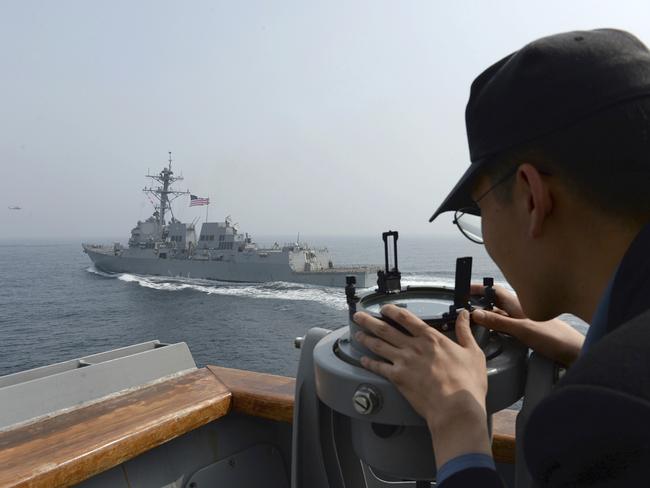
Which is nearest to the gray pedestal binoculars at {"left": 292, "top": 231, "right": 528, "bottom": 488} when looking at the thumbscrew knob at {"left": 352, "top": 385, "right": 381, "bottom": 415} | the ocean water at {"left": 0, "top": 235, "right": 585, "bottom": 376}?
the thumbscrew knob at {"left": 352, "top": 385, "right": 381, "bottom": 415}

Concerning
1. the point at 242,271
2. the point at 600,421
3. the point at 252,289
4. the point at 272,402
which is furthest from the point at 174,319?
the point at 600,421

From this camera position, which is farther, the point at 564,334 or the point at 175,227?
the point at 175,227

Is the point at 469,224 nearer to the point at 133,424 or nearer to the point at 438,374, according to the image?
the point at 438,374

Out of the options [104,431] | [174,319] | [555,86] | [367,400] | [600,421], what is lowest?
[174,319]

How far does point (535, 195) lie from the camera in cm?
75

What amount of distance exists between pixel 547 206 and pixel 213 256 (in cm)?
4041

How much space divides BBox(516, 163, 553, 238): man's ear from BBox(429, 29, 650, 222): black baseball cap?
5cm

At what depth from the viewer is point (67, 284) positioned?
146 ft

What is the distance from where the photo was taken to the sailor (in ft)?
2.24

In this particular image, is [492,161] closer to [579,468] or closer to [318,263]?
[579,468]

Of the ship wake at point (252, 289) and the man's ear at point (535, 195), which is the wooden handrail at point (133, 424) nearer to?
the man's ear at point (535, 195)

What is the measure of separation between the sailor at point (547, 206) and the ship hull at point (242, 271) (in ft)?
105

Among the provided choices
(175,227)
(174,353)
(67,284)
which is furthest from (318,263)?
(174,353)

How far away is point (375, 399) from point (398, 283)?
0.36 metres
